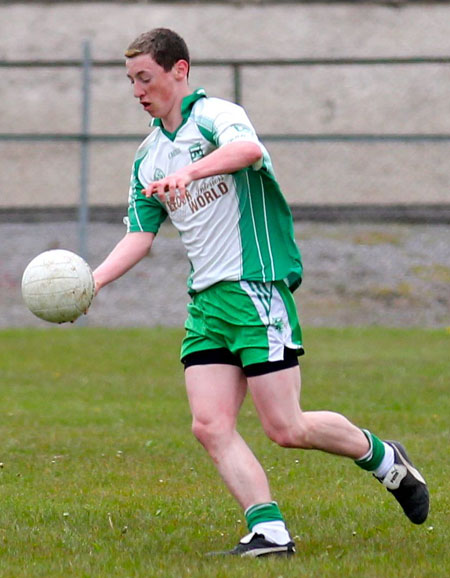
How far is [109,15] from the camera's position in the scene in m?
22.6

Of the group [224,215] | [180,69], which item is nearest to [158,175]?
[224,215]

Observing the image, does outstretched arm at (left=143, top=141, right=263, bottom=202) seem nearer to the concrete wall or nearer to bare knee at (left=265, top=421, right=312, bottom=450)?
bare knee at (left=265, top=421, right=312, bottom=450)

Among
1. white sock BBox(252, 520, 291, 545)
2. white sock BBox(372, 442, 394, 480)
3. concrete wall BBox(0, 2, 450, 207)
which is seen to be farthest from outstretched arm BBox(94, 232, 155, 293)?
concrete wall BBox(0, 2, 450, 207)

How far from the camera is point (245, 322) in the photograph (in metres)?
5.36

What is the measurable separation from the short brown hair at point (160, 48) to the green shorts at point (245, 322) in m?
1.02

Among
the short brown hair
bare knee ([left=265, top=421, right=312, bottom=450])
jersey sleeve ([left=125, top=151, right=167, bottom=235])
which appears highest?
the short brown hair

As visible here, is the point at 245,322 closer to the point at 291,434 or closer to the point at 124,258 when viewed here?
the point at 291,434

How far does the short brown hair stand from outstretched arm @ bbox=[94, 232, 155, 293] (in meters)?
0.85

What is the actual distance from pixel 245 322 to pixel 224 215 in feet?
1.63

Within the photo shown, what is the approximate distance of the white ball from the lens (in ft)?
17.7

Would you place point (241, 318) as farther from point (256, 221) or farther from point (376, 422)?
point (376, 422)

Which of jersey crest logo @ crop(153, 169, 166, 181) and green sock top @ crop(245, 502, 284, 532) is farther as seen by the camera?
jersey crest logo @ crop(153, 169, 166, 181)

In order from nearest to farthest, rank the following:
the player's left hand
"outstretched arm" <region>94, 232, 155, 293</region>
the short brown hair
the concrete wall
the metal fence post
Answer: the player's left hand → the short brown hair → "outstretched arm" <region>94, 232, 155, 293</region> → the metal fence post → the concrete wall

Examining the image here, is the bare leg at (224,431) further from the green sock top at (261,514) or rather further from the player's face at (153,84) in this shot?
the player's face at (153,84)
